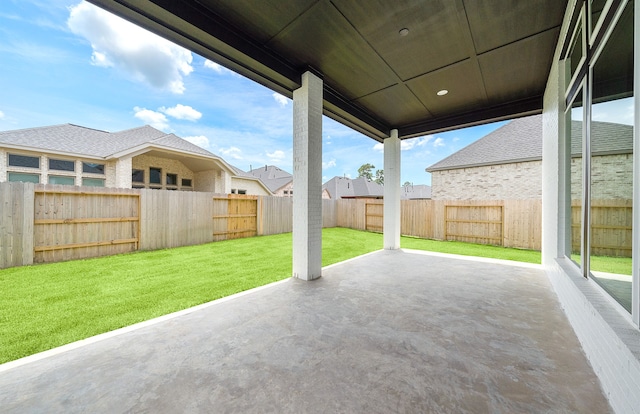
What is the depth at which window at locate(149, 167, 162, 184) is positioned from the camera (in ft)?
35.8

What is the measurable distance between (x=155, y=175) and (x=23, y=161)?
12.8 feet

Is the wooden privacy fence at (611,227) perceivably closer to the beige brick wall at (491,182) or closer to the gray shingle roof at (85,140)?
the beige brick wall at (491,182)

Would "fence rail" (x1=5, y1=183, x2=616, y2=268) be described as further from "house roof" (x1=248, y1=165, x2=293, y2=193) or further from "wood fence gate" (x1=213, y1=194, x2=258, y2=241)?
"house roof" (x1=248, y1=165, x2=293, y2=193)

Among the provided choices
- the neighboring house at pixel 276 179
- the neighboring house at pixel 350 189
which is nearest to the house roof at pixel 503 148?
the neighboring house at pixel 350 189

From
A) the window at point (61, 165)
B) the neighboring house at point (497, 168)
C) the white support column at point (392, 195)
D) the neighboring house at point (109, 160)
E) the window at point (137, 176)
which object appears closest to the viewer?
the white support column at point (392, 195)

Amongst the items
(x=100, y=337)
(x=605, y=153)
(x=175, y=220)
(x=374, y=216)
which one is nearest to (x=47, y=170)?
(x=175, y=220)

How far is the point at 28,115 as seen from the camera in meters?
10.5

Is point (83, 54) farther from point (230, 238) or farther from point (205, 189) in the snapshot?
point (230, 238)

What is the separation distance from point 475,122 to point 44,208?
9560mm

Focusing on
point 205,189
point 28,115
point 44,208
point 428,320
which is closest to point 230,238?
point 44,208

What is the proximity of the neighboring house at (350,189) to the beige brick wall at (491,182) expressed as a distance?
12.2 metres

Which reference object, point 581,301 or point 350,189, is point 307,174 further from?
→ point 350,189

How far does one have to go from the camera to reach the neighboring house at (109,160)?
316 inches

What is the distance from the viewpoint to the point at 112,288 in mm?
3383
